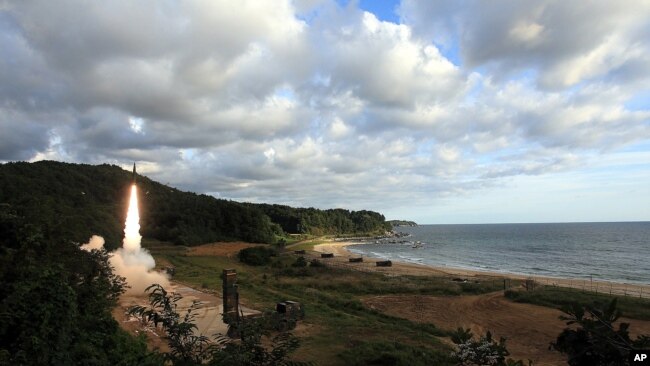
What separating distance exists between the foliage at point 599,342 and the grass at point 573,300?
104ft

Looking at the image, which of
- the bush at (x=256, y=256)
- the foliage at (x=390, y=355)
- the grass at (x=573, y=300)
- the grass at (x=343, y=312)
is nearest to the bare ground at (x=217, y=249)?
the bush at (x=256, y=256)

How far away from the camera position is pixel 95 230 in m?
38.5

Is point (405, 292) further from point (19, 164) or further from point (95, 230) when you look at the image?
point (19, 164)

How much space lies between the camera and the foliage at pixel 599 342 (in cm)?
381

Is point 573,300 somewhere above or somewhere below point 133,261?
below

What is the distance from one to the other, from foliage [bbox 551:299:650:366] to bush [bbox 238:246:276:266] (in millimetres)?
61304

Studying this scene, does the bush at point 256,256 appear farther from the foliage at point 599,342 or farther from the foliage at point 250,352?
the foliage at point 599,342

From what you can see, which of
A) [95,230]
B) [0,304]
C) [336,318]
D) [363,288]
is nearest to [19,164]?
[95,230]

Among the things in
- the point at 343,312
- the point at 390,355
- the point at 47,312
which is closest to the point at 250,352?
the point at 47,312

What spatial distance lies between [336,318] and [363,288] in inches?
624

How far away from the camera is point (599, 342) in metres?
3.91

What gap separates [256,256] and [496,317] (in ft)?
137

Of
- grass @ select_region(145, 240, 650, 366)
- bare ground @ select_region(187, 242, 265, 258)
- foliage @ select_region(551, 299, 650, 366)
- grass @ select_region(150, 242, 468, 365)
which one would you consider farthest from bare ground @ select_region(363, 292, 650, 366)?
bare ground @ select_region(187, 242, 265, 258)

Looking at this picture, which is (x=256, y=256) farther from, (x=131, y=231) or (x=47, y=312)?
(x=47, y=312)
